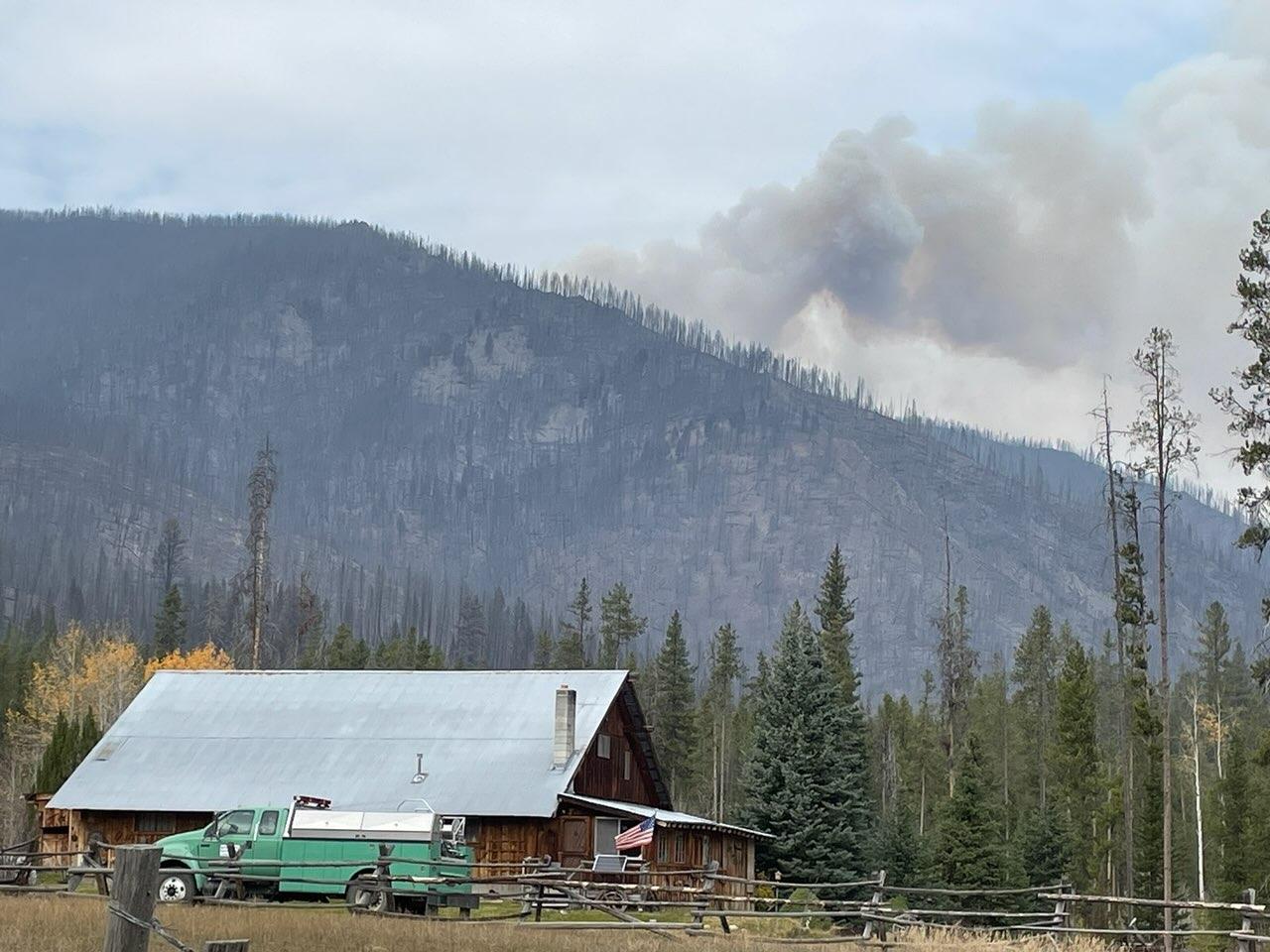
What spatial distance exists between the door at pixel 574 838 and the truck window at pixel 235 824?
1280 cm

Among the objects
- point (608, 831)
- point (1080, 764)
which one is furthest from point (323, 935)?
point (1080, 764)

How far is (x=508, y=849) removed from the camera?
47750 mm

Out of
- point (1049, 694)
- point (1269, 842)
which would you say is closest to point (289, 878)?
point (1269, 842)

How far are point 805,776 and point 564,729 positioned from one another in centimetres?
1460

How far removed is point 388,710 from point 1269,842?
36.1 meters

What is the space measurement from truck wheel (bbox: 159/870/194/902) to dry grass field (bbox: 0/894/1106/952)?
5184mm

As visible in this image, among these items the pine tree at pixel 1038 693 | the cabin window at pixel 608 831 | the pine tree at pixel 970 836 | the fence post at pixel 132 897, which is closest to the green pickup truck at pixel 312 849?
the cabin window at pixel 608 831

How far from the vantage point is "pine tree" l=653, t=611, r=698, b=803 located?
100125 millimetres

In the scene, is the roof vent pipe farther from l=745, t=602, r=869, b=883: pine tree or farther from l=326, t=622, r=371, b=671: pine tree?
l=326, t=622, r=371, b=671: pine tree

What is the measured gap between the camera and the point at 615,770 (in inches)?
2138

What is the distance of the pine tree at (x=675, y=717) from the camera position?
10012 cm

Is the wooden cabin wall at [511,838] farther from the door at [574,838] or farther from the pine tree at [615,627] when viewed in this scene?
the pine tree at [615,627]

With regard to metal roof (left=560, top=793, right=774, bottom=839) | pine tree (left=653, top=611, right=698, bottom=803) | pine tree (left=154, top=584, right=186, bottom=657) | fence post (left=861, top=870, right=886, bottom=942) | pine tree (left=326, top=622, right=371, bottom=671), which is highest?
pine tree (left=154, top=584, right=186, bottom=657)

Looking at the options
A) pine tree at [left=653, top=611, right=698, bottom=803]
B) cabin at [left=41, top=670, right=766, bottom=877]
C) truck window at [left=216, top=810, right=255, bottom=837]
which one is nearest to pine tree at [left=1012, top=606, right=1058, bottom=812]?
pine tree at [left=653, top=611, right=698, bottom=803]
